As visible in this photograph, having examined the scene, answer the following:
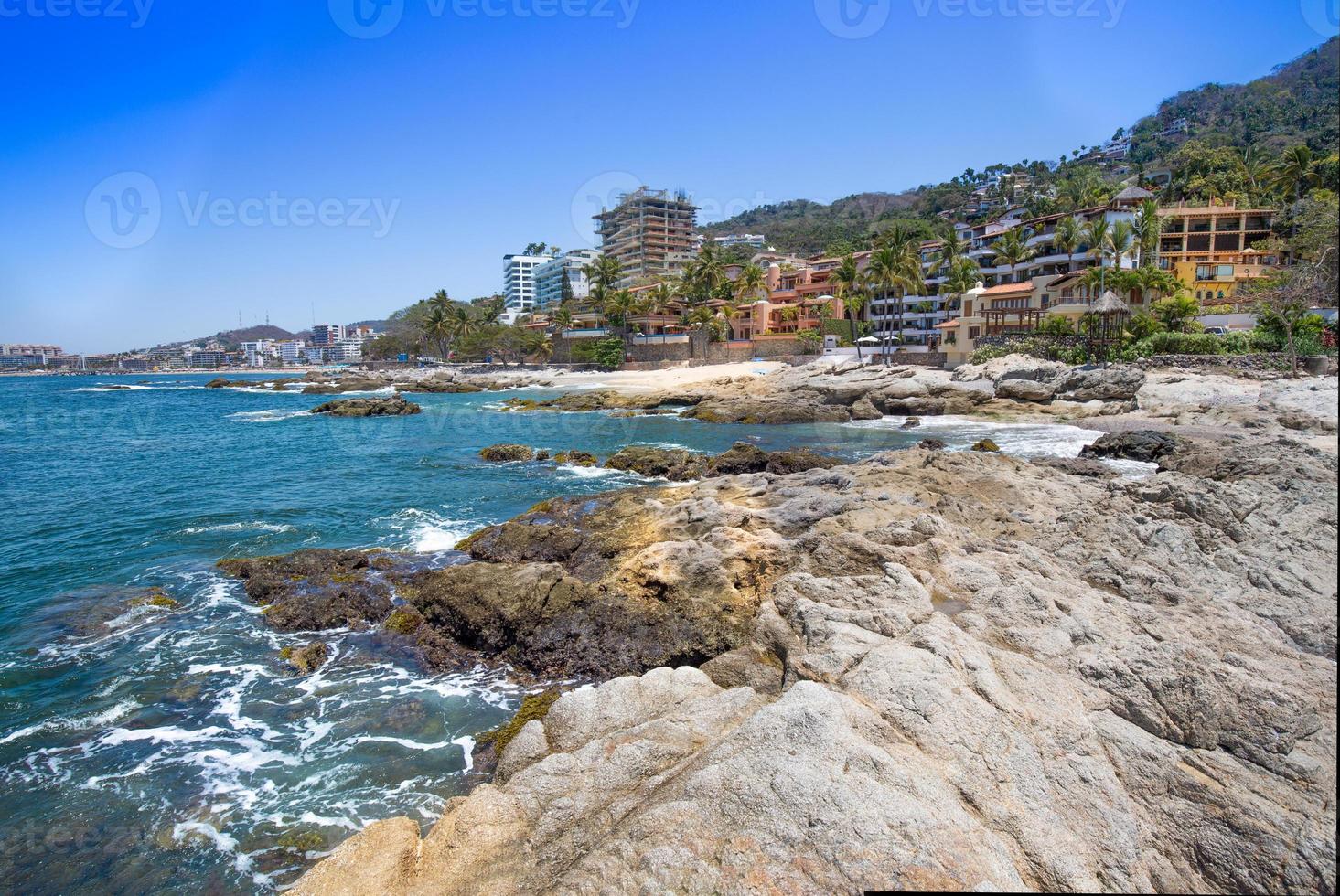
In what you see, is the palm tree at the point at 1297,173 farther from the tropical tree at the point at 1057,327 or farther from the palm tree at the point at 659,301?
the palm tree at the point at 659,301

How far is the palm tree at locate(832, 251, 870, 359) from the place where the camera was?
74894 mm

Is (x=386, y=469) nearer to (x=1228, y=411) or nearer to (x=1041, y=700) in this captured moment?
(x=1041, y=700)

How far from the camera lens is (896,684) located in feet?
22.5

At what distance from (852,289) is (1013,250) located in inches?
666

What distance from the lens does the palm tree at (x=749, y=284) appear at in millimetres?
93062

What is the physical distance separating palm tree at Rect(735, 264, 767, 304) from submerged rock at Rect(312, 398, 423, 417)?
4904 cm

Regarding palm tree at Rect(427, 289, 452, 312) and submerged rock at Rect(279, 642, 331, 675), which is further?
palm tree at Rect(427, 289, 452, 312)

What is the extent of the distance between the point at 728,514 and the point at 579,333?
3403 inches

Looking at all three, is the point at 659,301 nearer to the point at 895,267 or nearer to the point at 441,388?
the point at 441,388

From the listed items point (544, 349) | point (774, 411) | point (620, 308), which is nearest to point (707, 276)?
point (620, 308)

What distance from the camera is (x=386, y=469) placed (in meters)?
31.1

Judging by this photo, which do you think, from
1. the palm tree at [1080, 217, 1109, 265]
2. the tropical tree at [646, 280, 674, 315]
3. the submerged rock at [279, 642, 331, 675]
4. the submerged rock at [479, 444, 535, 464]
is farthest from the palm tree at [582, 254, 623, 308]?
the submerged rock at [279, 642, 331, 675]

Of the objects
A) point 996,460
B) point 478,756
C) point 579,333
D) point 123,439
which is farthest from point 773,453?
point 579,333

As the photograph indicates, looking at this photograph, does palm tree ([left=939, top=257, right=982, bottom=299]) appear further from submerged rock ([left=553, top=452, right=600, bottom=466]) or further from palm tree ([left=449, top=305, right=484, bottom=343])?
palm tree ([left=449, top=305, right=484, bottom=343])
